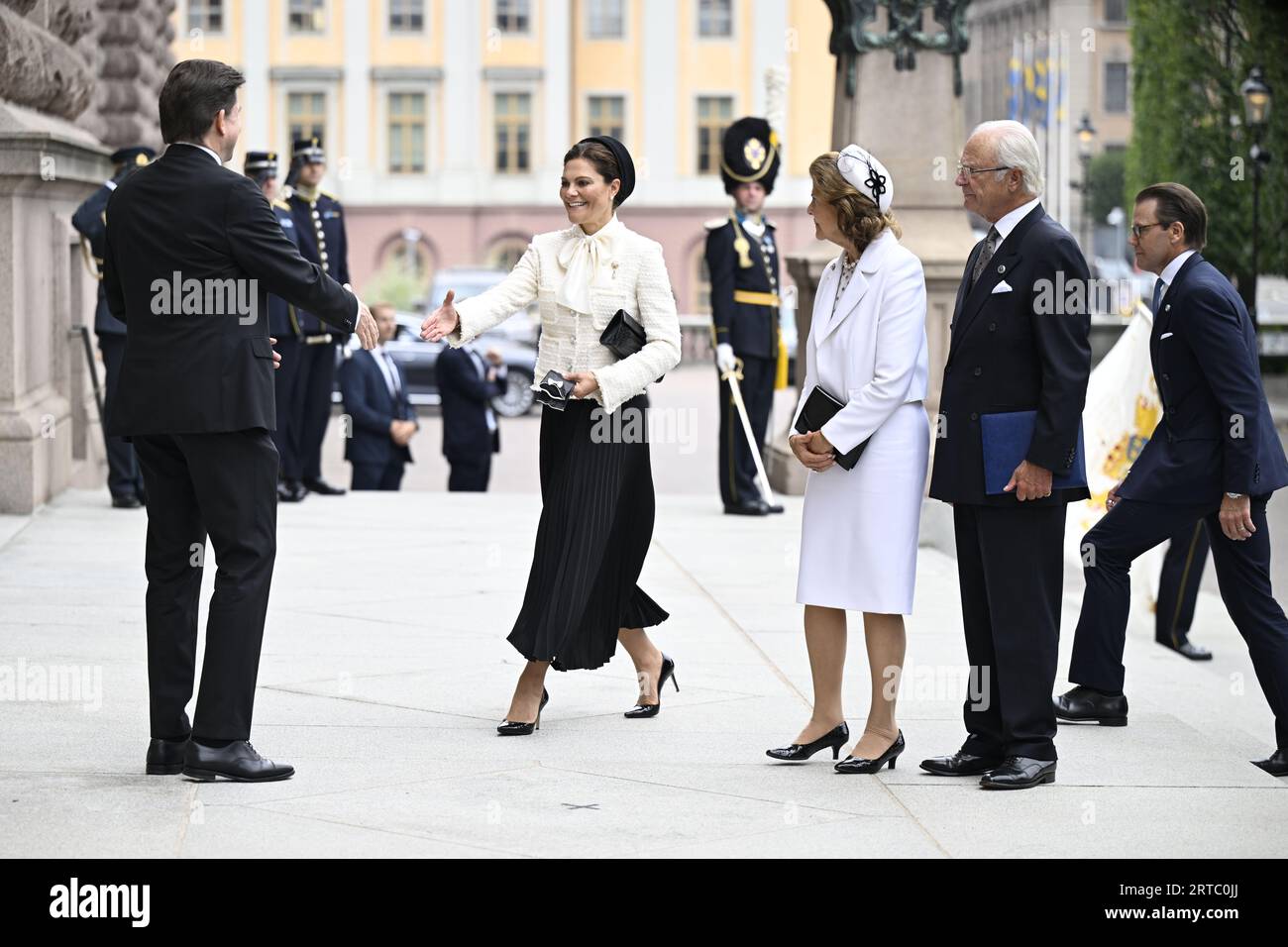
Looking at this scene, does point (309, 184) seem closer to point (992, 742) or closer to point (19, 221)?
point (19, 221)

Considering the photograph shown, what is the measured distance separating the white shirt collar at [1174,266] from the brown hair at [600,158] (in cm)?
189

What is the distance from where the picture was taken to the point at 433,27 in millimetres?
60219

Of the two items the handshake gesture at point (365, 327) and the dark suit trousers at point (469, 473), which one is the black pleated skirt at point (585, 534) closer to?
the handshake gesture at point (365, 327)

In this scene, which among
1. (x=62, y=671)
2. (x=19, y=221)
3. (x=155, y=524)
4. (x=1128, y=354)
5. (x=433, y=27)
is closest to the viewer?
(x=155, y=524)

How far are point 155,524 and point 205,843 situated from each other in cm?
113

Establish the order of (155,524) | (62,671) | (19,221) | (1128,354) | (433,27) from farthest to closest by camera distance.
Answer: (433,27), (19,221), (1128,354), (62,671), (155,524)

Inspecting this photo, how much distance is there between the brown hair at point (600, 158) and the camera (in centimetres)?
662

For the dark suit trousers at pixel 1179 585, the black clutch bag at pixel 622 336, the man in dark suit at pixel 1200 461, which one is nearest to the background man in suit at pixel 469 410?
the dark suit trousers at pixel 1179 585

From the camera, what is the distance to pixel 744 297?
41.8 ft

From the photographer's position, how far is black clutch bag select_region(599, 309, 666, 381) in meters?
6.59

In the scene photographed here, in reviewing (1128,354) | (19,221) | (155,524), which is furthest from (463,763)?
(19,221)

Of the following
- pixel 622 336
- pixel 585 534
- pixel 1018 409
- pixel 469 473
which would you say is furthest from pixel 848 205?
pixel 469 473

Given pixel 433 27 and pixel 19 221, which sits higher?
pixel 433 27

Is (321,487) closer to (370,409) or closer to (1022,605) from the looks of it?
(370,409)
